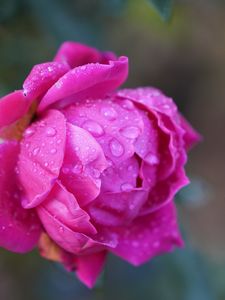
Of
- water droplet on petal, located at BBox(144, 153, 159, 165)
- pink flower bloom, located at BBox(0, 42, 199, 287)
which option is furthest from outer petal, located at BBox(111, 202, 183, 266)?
water droplet on petal, located at BBox(144, 153, 159, 165)

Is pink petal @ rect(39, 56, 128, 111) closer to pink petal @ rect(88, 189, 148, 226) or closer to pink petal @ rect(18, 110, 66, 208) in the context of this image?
pink petal @ rect(18, 110, 66, 208)

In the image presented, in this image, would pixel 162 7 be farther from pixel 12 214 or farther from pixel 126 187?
pixel 12 214

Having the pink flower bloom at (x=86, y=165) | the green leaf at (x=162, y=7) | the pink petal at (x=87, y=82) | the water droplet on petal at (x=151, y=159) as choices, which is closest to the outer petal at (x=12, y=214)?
the pink flower bloom at (x=86, y=165)

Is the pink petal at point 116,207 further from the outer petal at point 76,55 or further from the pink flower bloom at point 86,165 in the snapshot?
the outer petal at point 76,55

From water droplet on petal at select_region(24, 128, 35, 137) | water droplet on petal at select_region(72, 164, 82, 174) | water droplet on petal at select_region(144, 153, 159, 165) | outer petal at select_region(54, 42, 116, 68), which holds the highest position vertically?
outer petal at select_region(54, 42, 116, 68)

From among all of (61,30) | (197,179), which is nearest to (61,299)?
(197,179)

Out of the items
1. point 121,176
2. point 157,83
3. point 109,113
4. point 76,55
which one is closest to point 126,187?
point 121,176

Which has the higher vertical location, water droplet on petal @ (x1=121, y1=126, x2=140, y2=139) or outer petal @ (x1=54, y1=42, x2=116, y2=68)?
outer petal @ (x1=54, y1=42, x2=116, y2=68)

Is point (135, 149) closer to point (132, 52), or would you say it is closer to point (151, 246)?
point (151, 246)
